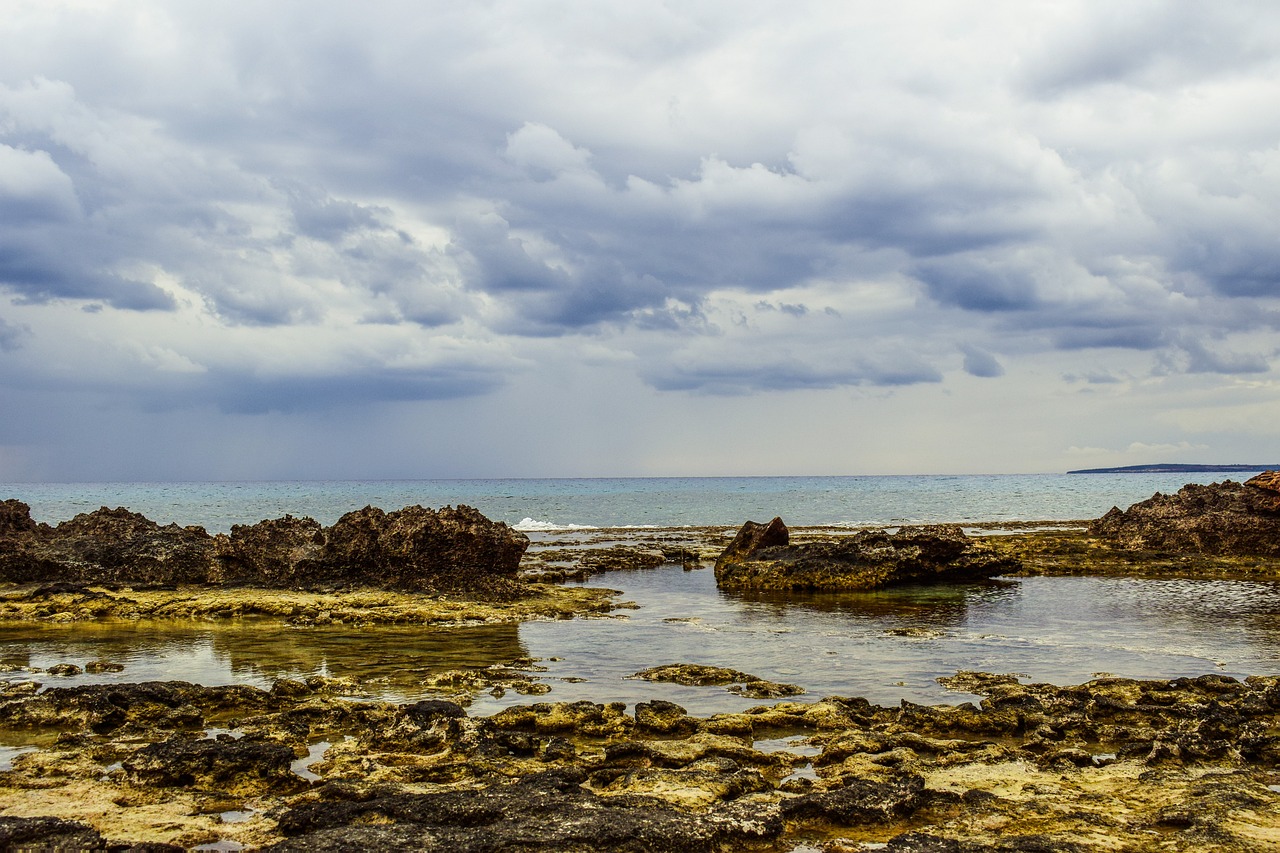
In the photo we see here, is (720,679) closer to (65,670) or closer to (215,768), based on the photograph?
(215,768)

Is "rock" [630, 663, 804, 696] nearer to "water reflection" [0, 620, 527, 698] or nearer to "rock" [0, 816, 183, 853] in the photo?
"water reflection" [0, 620, 527, 698]

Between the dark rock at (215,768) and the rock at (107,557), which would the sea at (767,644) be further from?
the rock at (107,557)

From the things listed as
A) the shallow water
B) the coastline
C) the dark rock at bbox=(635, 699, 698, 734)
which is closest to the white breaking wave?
the shallow water

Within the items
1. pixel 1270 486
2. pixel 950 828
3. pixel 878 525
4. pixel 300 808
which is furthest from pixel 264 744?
pixel 878 525

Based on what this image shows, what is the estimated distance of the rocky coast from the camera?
7.05 m

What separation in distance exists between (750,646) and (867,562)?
458 inches

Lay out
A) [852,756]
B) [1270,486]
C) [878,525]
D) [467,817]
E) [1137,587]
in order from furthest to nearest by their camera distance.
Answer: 1. [878,525]
2. [1270,486]
3. [1137,587]
4. [852,756]
5. [467,817]

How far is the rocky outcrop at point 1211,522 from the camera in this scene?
1366 inches

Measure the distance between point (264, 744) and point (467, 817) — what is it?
3382 mm

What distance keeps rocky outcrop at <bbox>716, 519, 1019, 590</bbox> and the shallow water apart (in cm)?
286

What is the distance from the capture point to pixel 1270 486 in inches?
1410

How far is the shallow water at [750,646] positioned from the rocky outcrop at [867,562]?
9.39 feet

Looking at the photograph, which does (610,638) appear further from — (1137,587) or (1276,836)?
(1137,587)

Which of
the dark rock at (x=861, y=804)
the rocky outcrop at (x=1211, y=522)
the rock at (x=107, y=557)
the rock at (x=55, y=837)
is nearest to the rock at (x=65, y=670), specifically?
the rock at (x=55, y=837)
